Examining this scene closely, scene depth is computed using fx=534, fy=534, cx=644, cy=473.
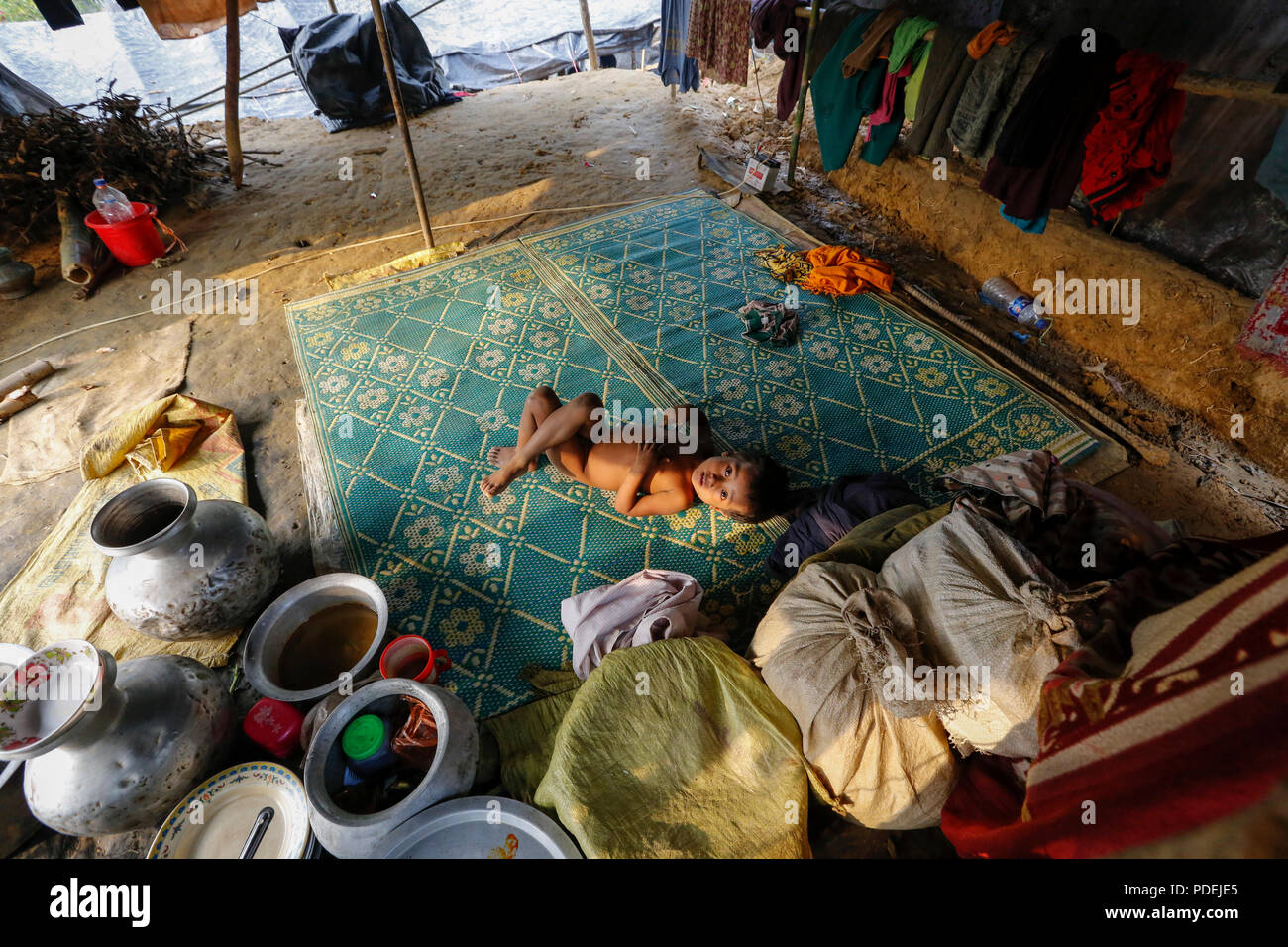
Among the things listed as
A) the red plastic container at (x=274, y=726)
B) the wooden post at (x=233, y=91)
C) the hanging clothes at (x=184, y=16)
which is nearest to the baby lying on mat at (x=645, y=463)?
the red plastic container at (x=274, y=726)

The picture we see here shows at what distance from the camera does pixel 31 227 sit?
17.5 feet

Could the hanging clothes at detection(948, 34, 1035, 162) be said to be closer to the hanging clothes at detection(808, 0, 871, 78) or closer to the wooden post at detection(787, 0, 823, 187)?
the hanging clothes at detection(808, 0, 871, 78)

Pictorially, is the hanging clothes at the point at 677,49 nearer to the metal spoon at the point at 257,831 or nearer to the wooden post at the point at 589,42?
the wooden post at the point at 589,42

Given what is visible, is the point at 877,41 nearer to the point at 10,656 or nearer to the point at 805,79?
the point at 805,79

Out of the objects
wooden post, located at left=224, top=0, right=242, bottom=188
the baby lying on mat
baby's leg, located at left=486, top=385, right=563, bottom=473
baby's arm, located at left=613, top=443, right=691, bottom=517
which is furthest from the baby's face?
wooden post, located at left=224, top=0, right=242, bottom=188

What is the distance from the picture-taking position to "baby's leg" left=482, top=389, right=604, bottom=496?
2818 mm

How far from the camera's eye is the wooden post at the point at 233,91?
5.68 metres

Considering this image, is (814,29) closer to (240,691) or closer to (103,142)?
(240,691)

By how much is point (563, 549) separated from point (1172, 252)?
4534 millimetres

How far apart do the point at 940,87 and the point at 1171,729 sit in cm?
480

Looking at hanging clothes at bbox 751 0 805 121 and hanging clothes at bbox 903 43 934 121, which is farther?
hanging clothes at bbox 751 0 805 121

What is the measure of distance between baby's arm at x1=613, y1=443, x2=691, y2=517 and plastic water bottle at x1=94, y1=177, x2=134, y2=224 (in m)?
5.54

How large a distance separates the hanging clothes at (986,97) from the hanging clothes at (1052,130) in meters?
0.06
